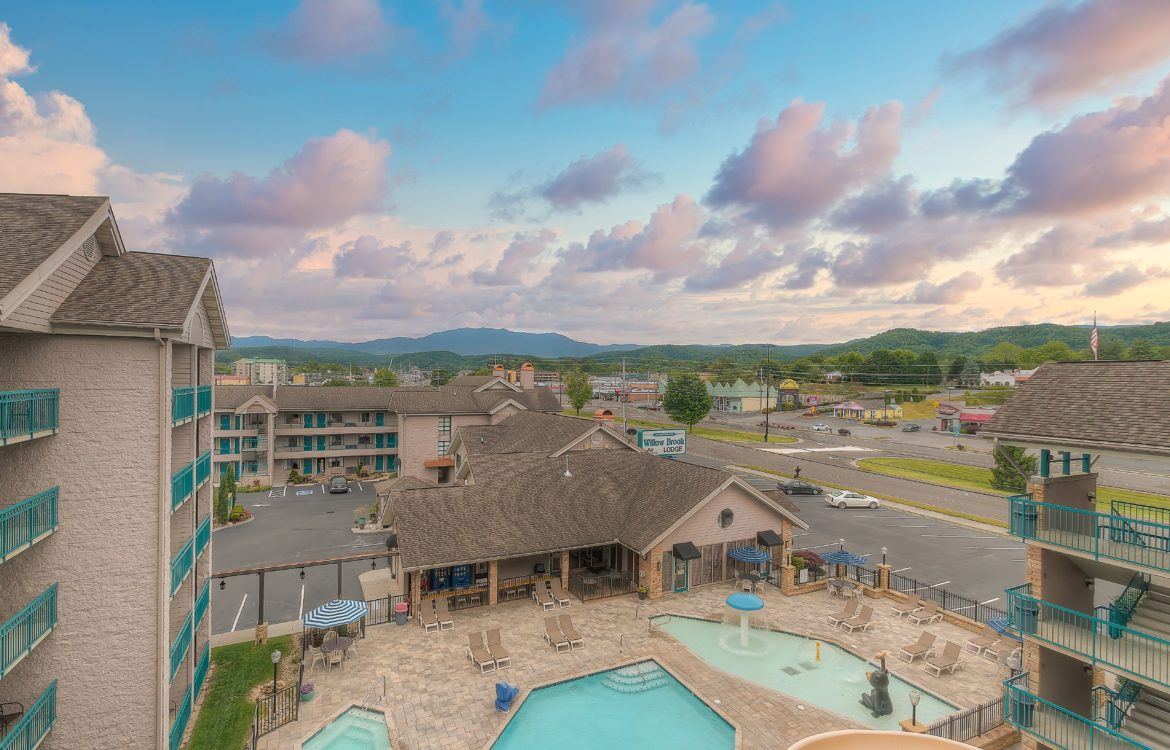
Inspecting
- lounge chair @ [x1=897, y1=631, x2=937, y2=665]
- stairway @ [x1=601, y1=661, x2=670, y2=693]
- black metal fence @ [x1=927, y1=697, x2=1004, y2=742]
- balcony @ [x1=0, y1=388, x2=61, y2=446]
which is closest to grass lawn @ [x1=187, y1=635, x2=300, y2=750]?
balcony @ [x1=0, y1=388, x2=61, y2=446]

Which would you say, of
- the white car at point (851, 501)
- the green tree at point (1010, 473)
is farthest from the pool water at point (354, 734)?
the green tree at point (1010, 473)

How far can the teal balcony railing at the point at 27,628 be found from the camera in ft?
34.1

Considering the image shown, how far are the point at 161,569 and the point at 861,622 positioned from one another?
81.0 ft

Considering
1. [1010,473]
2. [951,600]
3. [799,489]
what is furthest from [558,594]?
[1010,473]

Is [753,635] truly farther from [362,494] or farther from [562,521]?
[362,494]

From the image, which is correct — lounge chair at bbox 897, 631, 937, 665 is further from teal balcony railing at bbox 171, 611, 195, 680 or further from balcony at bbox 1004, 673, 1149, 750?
teal balcony railing at bbox 171, 611, 195, 680

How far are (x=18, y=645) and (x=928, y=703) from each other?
2418cm

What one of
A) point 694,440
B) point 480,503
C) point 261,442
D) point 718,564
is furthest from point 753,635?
point 694,440

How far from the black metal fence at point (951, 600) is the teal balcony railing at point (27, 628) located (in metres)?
29.6

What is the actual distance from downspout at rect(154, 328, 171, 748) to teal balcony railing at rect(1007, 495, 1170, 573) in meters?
21.5

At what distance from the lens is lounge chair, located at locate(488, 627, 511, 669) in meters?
19.0

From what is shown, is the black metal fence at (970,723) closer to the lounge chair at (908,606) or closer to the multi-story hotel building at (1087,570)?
the multi-story hotel building at (1087,570)

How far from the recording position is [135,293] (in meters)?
14.0

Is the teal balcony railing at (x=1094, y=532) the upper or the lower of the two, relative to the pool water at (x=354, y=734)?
upper
